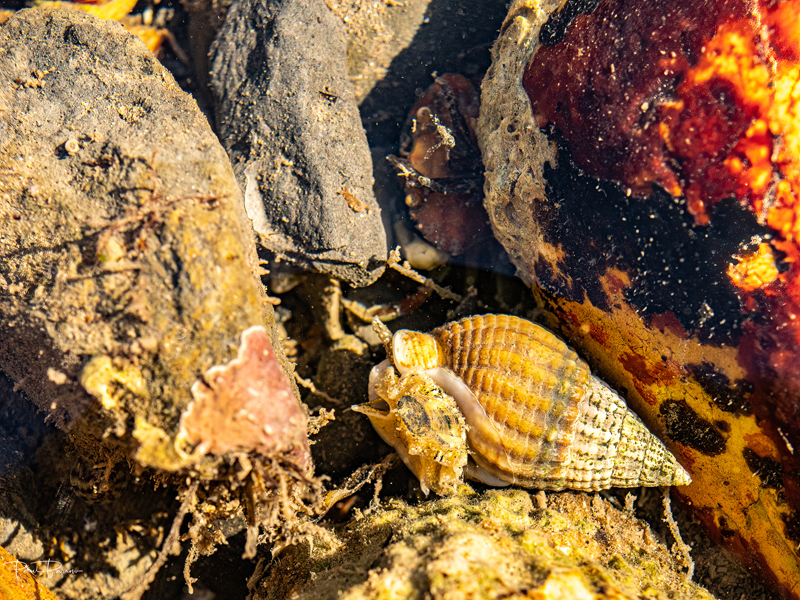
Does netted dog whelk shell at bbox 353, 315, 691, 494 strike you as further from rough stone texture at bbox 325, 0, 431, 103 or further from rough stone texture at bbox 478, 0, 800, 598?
rough stone texture at bbox 325, 0, 431, 103

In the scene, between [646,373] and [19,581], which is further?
[646,373]

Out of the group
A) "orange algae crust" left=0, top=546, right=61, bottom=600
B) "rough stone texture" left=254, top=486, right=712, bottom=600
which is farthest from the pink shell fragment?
"orange algae crust" left=0, top=546, right=61, bottom=600

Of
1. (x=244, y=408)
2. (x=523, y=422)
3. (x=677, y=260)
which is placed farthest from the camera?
(x=523, y=422)

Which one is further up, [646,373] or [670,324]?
[670,324]

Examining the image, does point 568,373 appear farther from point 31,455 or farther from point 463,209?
point 31,455

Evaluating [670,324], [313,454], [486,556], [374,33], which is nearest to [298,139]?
[374,33]

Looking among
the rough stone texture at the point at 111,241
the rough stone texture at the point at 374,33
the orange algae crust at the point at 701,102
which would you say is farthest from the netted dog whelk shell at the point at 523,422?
the rough stone texture at the point at 374,33

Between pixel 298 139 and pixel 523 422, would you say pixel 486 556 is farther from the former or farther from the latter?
pixel 298 139
